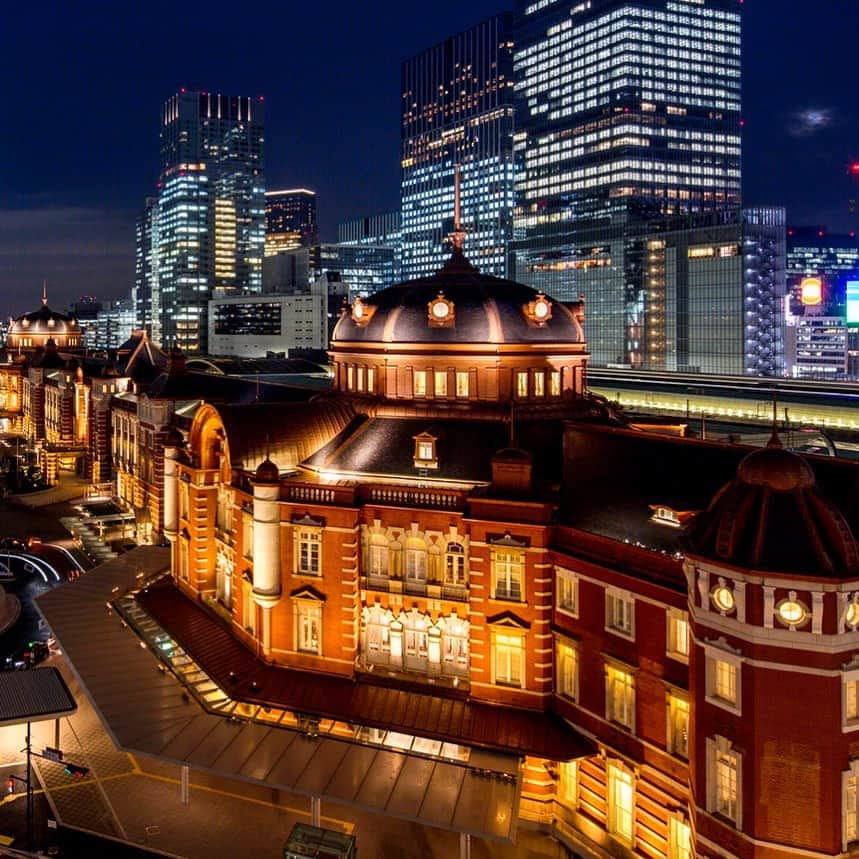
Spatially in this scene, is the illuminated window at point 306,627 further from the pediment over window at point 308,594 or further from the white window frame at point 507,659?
the white window frame at point 507,659

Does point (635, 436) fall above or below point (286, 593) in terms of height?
above

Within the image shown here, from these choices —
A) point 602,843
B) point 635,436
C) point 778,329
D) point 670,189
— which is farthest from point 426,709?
point 670,189

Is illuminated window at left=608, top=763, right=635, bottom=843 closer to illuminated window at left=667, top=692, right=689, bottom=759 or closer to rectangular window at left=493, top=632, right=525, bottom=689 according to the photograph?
illuminated window at left=667, top=692, right=689, bottom=759

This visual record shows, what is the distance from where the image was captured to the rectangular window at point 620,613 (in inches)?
1473

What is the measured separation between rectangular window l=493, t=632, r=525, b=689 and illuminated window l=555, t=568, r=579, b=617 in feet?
8.96

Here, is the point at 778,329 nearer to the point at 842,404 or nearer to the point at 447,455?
the point at 842,404

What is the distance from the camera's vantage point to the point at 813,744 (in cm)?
2889

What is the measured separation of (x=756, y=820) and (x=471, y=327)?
3038cm

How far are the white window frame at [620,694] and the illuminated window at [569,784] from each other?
129 inches

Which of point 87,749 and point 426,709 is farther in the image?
point 87,749

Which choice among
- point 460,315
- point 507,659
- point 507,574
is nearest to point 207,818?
point 507,659

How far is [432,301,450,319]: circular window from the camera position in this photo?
52.0 metres

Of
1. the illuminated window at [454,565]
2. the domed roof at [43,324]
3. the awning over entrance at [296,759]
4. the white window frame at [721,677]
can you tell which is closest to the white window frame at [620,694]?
the awning over entrance at [296,759]

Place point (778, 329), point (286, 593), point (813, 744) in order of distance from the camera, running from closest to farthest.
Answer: point (813, 744) → point (286, 593) → point (778, 329)
